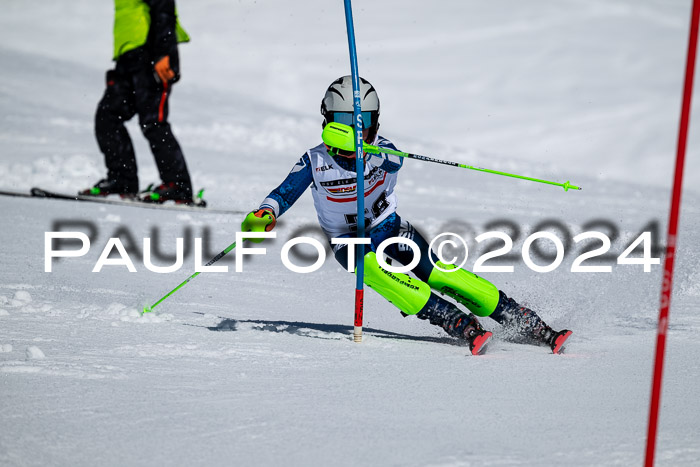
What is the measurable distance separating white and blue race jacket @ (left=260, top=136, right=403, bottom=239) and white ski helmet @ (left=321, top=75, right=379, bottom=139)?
0.18m

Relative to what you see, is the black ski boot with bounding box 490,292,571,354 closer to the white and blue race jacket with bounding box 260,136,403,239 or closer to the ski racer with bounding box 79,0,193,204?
the white and blue race jacket with bounding box 260,136,403,239

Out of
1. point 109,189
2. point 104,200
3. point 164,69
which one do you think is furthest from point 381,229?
point 109,189

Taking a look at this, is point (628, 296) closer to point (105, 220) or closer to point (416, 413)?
point (416, 413)

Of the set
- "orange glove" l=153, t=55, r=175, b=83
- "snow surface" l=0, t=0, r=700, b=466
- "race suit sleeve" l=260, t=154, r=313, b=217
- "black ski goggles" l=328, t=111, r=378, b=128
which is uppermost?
"orange glove" l=153, t=55, r=175, b=83

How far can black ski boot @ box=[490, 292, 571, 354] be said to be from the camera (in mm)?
4035

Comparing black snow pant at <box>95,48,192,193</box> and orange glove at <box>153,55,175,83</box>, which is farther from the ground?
orange glove at <box>153,55,175,83</box>

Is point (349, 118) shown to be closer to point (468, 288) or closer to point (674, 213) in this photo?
point (468, 288)

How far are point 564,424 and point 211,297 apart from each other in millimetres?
3082

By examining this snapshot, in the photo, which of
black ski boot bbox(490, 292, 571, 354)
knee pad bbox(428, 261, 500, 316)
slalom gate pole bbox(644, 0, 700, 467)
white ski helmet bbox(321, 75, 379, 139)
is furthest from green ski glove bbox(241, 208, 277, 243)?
slalom gate pole bbox(644, 0, 700, 467)

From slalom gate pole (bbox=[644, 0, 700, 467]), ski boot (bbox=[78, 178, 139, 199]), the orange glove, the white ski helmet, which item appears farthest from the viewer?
ski boot (bbox=[78, 178, 139, 199])

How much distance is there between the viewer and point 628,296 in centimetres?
537

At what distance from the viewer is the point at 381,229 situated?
4488 mm

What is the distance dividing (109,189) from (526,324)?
236 inches

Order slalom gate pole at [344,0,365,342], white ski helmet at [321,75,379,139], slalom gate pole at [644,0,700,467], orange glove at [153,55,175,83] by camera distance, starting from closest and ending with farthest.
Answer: slalom gate pole at [644,0,700,467]
slalom gate pole at [344,0,365,342]
white ski helmet at [321,75,379,139]
orange glove at [153,55,175,83]
